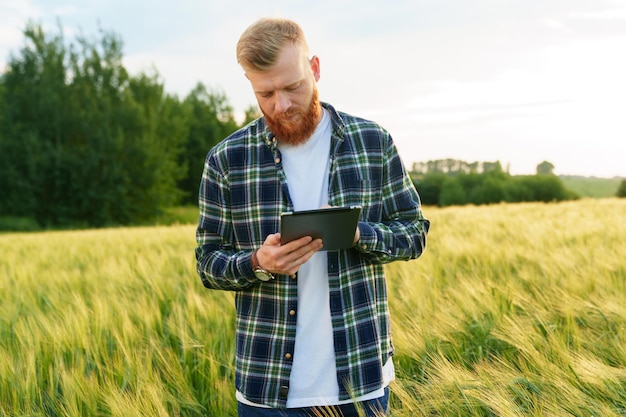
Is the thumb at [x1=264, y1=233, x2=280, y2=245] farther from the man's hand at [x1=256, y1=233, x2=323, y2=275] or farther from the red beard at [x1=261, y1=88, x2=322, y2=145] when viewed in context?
the red beard at [x1=261, y1=88, x2=322, y2=145]

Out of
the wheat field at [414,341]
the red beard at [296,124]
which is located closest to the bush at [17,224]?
the wheat field at [414,341]

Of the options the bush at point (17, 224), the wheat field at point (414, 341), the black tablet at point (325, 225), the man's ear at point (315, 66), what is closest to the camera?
the black tablet at point (325, 225)

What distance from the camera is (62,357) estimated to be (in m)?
2.80

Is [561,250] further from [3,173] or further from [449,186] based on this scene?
[449,186]

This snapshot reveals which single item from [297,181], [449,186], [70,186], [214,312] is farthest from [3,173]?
[297,181]

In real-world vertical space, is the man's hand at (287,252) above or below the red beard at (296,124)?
below

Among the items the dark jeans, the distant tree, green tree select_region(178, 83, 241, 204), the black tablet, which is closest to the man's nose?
the black tablet

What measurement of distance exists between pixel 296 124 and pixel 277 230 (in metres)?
0.31

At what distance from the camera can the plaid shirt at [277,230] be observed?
5.59 ft

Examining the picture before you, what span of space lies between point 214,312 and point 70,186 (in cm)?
2589

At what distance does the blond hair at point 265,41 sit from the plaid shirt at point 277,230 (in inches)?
9.0

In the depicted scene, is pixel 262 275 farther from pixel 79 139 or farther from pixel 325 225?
pixel 79 139

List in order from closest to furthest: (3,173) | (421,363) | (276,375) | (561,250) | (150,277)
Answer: (276,375), (421,363), (150,277), (561,250), (3,173)

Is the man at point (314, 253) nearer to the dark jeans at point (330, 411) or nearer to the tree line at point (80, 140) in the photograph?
the dark jeans at point (330, 411)
